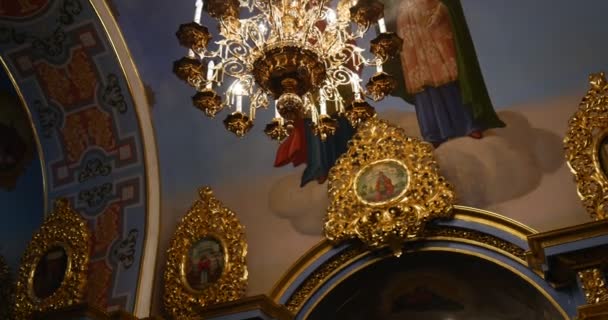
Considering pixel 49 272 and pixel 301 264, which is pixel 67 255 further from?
pixel 301 264

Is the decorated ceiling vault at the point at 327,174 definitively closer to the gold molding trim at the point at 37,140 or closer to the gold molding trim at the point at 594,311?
the gold molding trim at the point at 37,140

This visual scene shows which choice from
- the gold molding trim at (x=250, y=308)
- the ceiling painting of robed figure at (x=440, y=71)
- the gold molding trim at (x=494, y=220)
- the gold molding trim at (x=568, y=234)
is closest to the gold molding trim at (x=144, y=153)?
the gold molding trim at (x=250, y=308)

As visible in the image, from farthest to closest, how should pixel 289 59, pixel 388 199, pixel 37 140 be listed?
pixel 37 140
pixel 388 199
pixel 289 59

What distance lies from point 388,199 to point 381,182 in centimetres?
21

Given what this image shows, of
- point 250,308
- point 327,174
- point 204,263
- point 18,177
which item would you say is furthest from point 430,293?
point 18,177

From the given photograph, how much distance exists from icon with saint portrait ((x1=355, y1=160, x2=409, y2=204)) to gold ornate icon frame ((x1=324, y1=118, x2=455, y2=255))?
0.9 inches

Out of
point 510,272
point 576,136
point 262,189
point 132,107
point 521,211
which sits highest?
point 132,107

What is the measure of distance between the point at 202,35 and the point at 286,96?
0.70 meters

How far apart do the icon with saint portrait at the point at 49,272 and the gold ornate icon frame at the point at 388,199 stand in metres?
3.06

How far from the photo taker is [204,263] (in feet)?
25.8

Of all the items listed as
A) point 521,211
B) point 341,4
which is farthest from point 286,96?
point 521,211

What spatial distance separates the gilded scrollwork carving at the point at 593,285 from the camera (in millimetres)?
5972

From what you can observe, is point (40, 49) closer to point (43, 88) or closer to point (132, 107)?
point (43, 88)

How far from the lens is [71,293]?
7.95m
